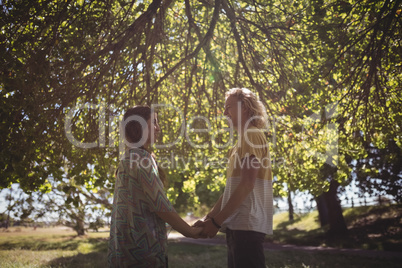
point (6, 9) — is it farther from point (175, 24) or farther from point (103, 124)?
point (175, 24)

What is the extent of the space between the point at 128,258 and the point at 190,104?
677 centimetres

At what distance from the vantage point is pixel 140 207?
260 centimetres

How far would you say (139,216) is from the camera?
258cm

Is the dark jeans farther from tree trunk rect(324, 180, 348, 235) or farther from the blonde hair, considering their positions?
tree trunk rect(324, 180, 348, 235)

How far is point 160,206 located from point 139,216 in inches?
7.1

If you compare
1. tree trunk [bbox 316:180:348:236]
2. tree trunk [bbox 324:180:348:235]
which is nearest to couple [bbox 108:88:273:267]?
tree trunk [bbox 316:180:348:236]

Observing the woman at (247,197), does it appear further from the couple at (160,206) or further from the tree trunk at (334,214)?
the tree trunk at (334,214)

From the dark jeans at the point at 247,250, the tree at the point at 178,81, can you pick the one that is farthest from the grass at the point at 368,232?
the dark jeans at the point at 247,250

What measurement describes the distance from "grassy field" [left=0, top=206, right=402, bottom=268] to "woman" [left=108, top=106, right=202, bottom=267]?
6531 mm

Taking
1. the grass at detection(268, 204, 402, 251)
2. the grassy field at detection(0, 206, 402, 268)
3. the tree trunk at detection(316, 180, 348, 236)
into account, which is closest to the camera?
the grassy field at detection(0, 206, 402, 268)

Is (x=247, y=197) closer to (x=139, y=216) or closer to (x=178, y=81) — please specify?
(x=139, y=216)

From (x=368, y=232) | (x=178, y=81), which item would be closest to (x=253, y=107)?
(x=178, y=81)

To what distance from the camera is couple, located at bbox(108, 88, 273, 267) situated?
2557mm

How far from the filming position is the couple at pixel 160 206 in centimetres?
256
